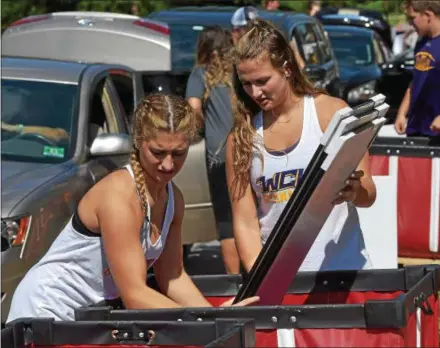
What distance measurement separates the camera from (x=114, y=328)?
3523mm

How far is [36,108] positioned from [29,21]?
3.89 metres

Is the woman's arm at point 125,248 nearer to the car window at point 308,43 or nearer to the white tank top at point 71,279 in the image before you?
the white tank top at point 71,279

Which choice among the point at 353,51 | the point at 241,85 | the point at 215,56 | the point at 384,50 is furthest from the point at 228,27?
the point at 384,50

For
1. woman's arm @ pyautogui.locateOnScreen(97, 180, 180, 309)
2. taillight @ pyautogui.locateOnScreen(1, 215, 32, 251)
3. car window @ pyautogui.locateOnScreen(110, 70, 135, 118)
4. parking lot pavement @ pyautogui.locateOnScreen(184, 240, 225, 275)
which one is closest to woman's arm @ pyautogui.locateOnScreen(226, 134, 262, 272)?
woman's arm @ pyautogui.locateOnScreen(97, 180, 180, 309)

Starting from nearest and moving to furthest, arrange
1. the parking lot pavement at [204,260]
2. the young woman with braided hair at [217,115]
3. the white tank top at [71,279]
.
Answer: the white tank top at [71,279], the young woman with braided hair at [217,115], the parking lot pavement at [204,260]

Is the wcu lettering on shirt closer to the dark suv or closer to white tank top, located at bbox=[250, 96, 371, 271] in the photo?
white tank top, located at bbox=[250, 96, 371, 271]

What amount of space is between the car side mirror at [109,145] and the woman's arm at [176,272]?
3.07 m

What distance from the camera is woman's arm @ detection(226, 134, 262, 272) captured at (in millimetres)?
4477

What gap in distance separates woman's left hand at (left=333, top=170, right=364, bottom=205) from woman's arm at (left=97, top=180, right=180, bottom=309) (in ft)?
2.17

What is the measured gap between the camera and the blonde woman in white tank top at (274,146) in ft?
14.2

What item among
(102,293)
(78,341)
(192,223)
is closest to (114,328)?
(78,341)

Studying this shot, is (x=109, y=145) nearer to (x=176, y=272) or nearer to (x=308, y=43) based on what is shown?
(x=176, y=272)

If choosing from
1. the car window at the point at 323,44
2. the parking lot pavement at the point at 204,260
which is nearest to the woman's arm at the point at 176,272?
the parking lot pavement at the point at 204,260

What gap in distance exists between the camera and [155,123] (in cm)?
382
